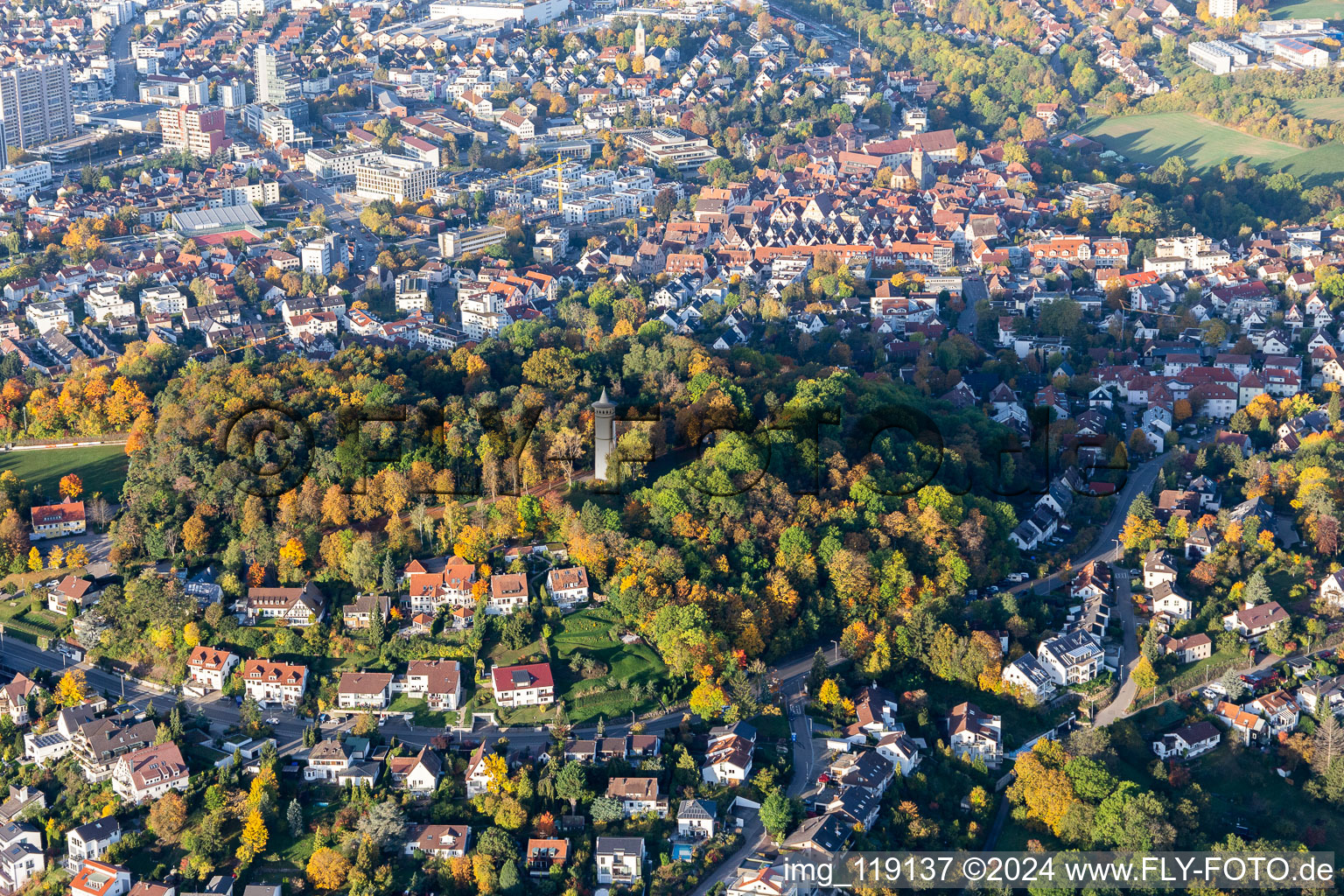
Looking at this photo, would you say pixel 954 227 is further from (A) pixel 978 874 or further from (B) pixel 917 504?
(A) pixel 978 874

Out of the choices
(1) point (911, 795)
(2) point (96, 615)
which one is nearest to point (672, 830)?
(1) point (911, 795)

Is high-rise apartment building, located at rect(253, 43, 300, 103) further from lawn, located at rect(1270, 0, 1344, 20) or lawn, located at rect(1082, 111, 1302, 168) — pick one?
lawn, located at rect(1270, 0, 1344, 20)

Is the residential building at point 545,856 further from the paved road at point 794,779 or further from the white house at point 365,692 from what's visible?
the white house at point 365,692

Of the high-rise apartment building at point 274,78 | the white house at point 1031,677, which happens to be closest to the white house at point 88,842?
the white house at point 1031,677

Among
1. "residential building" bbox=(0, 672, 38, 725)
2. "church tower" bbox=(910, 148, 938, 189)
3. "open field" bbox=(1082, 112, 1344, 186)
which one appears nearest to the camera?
"residential building" bbox=(0, 672, 38, 725)

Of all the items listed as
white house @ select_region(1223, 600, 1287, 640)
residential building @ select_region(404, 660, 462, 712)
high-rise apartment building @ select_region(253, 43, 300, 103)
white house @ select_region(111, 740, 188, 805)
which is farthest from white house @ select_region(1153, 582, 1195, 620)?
high-rise apartment building @ select_region(253, 43, 300, 103)

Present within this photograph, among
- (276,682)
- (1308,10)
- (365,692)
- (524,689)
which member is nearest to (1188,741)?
(524,689)
